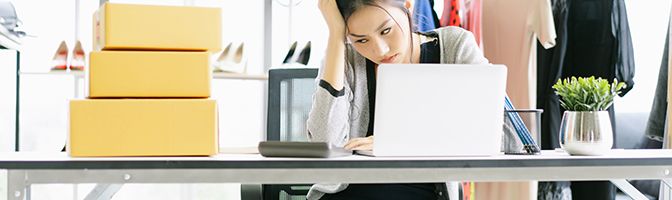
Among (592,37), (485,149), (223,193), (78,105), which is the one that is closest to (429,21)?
(592,37)

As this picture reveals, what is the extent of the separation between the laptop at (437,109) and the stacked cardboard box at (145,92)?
0.35 metres

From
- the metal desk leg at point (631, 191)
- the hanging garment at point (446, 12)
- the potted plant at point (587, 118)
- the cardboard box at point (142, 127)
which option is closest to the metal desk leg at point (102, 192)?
the cardboard box at point (142, 127)

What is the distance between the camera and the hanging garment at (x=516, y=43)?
3.16 metres

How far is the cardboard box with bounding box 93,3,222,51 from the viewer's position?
175cm

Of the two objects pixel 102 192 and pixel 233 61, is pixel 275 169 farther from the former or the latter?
pixel 233 61

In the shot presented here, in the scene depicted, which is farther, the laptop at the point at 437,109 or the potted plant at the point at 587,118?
the potted plant at the point at 587,118

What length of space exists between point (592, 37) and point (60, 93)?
2.46m

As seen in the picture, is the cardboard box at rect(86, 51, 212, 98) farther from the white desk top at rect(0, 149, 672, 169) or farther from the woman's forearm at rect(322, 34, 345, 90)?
the woman's forearm at rect(322, 34, 345, 90)

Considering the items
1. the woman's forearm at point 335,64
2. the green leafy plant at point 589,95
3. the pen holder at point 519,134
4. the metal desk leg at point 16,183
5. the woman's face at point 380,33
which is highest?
the woman's face at point 380,33

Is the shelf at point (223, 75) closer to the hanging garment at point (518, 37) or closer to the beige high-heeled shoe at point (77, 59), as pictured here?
the beige high-heeled shoe at point (77, 59)

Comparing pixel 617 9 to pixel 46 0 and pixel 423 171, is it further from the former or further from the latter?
pixel 46 0

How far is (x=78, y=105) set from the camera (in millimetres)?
1726

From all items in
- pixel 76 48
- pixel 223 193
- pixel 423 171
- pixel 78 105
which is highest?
pixel 76 48

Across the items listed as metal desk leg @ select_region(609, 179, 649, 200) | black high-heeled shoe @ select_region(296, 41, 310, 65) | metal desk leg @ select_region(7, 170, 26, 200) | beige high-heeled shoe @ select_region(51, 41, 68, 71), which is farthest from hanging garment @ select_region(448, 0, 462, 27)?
metal desk leg @ select_region(7, 170, 26, 200)
